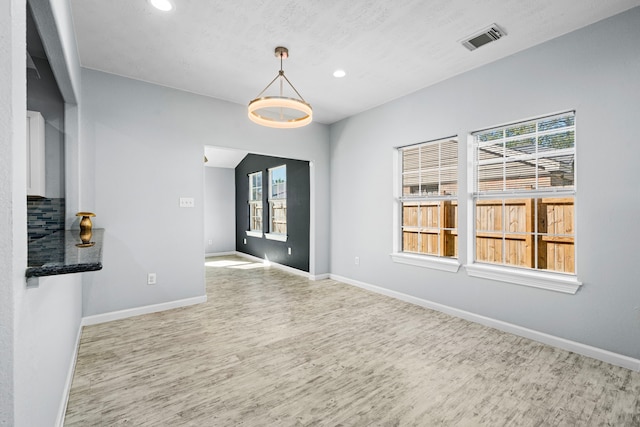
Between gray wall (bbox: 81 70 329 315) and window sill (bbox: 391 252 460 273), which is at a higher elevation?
gray wall (bbox: 81 70 329 315)

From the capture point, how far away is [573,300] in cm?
277

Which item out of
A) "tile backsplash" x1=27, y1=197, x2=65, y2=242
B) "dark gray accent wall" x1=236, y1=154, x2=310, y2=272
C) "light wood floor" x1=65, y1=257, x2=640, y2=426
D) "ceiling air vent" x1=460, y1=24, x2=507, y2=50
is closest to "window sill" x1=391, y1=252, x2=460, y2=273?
"light wood floor" x1=65, y1=257, x2=640, y2=426

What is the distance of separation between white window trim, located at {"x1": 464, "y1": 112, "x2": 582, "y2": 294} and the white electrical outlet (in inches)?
138

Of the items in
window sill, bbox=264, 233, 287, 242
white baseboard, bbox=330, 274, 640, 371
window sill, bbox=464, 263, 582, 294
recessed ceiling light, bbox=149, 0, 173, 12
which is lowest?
white baseboard, bbox=330, 274, 640, 371

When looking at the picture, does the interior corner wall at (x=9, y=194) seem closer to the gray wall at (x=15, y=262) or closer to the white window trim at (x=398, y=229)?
the gray wall at (x=15, y=262)

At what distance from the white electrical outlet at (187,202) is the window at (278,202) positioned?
8.62ft

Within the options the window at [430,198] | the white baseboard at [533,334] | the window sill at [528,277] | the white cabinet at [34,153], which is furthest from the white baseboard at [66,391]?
the window at [430,198]

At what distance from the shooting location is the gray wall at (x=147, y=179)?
11.4ft

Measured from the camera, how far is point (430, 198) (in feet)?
13.4

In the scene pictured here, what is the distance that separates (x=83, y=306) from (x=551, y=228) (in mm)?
5044

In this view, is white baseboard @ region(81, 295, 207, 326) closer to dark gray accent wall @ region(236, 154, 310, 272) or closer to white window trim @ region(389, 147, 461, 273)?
dark gray accent wall @ region(236, 154, 310, 272)

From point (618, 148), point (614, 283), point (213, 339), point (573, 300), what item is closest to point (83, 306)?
point (213, 339)

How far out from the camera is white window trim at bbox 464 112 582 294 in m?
2.80

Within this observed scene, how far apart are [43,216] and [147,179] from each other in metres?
1.11
